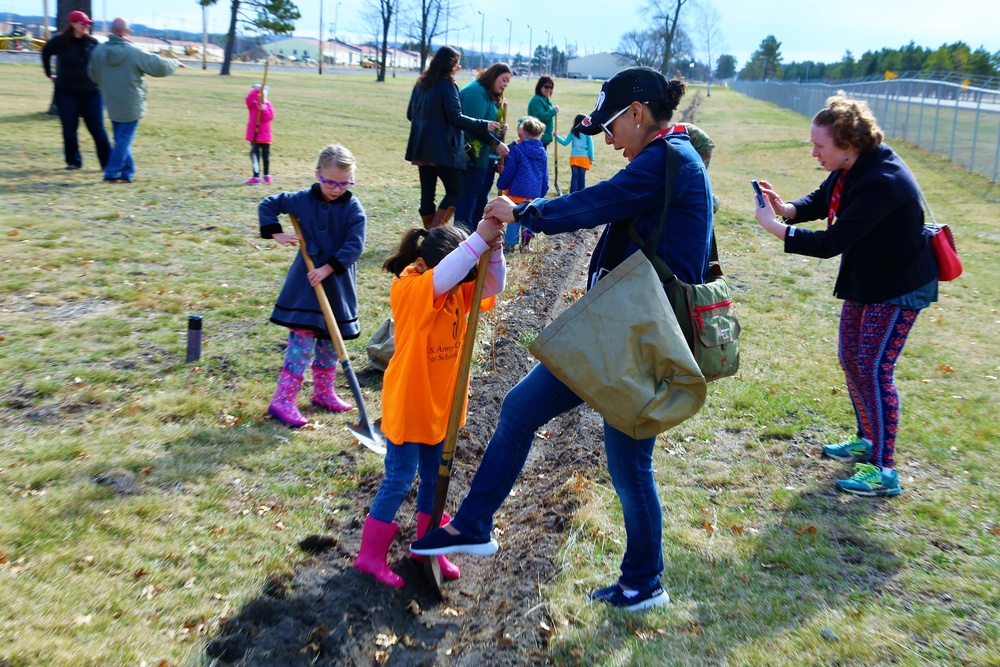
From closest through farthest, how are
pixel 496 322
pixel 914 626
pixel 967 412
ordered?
1. pixel 914 626
2. pixel 967 412
3. pixel 496 322

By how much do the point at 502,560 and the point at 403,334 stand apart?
58.4 inches

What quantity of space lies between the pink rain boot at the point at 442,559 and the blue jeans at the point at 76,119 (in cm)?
1049

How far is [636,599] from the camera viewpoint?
358 centimetres

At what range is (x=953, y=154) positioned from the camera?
2272cm

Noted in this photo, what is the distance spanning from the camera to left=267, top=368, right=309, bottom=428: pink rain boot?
5.36 meters

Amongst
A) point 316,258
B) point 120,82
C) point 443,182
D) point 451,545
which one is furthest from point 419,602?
point 120,82

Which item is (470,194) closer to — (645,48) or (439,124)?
(439,124)

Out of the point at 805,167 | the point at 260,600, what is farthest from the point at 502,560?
the point at 805,167

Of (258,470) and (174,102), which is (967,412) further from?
(174,102)

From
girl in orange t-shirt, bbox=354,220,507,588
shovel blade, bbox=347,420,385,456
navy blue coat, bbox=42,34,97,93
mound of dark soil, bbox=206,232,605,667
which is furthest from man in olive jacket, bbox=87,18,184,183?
girl in orange t-shirt, bbox=354,220,507,588

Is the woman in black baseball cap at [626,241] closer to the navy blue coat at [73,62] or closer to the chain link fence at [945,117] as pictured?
the navy blue coat at [73,62]

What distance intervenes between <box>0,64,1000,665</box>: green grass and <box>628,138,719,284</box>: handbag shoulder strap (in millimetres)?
1519

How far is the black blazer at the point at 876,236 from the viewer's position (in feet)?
13.8

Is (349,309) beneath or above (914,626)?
above
